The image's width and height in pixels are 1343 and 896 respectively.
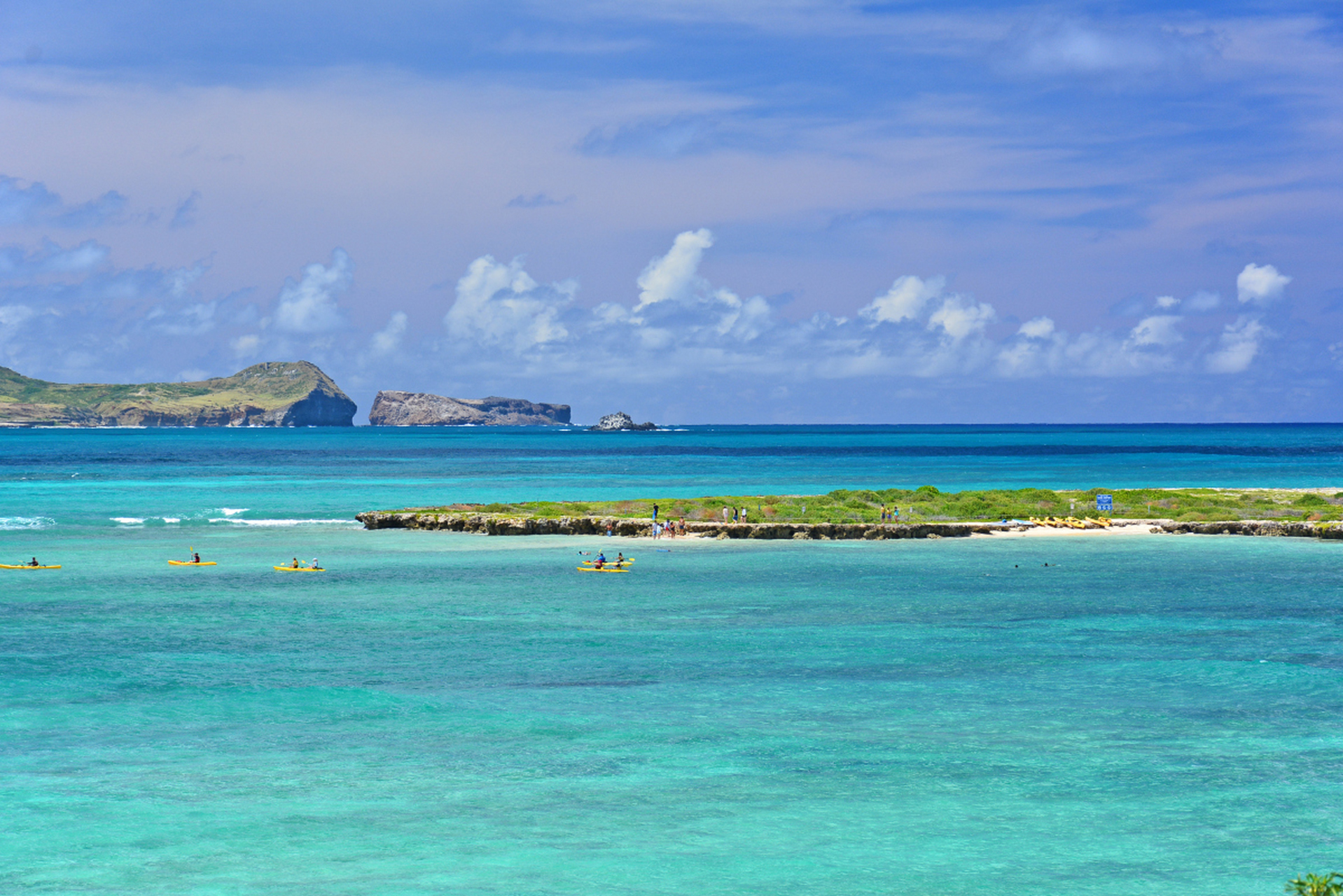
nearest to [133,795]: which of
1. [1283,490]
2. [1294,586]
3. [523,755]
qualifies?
[523,755]

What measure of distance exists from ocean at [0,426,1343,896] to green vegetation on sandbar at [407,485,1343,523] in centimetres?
2047

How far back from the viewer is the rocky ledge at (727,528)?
78688mm

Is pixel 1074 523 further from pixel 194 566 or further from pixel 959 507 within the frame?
pixel 194 566

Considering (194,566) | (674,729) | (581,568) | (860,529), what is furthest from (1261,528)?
(194,566)

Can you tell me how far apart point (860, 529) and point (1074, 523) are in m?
15.5

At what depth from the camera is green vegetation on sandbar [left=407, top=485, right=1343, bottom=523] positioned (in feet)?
275

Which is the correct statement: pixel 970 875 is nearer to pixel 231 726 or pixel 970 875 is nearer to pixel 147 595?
pixel 231 726

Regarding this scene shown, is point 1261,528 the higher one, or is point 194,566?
point 1261,528

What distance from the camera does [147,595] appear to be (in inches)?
2108

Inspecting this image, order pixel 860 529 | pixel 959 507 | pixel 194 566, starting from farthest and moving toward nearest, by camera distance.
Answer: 1. pixel 959 507
2. pixel 860 529
3. pixel 194 566

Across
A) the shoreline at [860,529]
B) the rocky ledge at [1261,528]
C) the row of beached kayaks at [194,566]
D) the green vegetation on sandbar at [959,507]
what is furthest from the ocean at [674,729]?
the green vegetation on sandbar at [959,507]

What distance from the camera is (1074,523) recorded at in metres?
82.4

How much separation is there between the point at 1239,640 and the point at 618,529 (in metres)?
45.0

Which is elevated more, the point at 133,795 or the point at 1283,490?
the point at 1283,490
